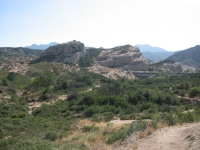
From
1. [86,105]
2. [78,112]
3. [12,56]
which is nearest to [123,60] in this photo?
[86,105]

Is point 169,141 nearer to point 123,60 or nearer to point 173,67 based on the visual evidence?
point 123,60

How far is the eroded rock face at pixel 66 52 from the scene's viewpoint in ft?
311

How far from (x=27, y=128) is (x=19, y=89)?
109 feet

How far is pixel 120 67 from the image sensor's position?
3937 inches

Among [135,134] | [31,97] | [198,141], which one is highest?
[198,141]

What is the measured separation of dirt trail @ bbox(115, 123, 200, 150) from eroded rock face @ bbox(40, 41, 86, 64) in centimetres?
8508

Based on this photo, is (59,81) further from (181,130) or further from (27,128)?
(181,130)

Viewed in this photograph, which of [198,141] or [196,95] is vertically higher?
[198,141]

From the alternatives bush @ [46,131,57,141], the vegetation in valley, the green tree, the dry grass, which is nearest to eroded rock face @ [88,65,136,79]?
the vegetation in valley

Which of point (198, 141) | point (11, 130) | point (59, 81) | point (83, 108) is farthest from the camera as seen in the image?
point (59, 81)

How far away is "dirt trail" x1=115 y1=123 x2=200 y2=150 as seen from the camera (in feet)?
25.4

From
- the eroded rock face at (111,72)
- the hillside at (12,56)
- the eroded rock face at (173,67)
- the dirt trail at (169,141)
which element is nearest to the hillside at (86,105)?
the dirt trail at (169,141)

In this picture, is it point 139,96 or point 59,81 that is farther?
point 59,81

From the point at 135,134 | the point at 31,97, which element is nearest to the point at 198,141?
the point at 135,134
